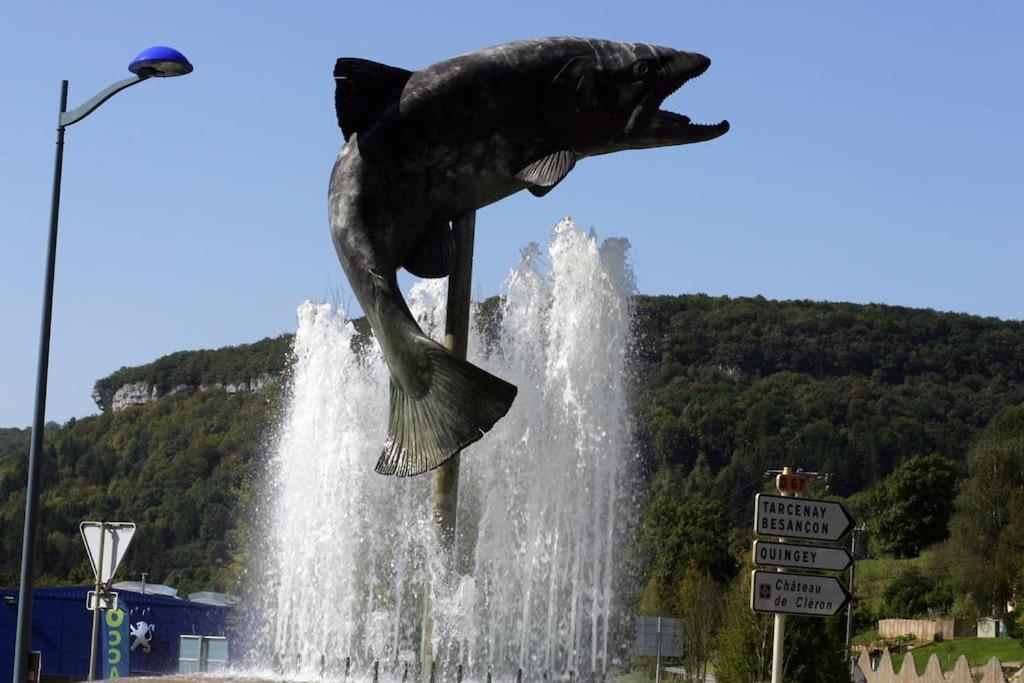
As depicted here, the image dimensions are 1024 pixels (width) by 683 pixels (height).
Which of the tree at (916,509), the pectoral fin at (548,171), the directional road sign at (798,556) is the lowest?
the directional road sign at (798,556)

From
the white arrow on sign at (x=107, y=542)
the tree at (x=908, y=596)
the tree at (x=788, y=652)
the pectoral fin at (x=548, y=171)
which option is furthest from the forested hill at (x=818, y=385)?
the pectoral fin at (x=548, y=171)

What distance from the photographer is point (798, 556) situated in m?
11.2

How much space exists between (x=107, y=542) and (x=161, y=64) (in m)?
4.86

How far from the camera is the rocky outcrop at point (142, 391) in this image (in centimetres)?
15100

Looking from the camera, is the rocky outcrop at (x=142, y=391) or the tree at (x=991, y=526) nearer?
the tree at (x=991, y=526)

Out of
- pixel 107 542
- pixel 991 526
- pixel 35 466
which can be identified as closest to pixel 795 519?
pixel 35 466

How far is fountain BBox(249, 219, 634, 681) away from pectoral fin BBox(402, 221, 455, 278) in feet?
32.3

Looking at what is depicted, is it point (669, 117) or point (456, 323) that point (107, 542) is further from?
point (669, 117)

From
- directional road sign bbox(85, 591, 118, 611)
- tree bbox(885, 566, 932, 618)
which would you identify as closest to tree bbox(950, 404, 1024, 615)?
tree bbox(885, 566, 932, 618)

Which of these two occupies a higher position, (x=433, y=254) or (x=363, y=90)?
(x=363, y=90)

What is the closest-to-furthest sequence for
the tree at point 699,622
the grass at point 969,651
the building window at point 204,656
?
the building window at point 204,656 → the tree at point 699,622 → the grass at point 969,651

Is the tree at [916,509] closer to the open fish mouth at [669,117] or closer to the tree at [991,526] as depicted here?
the tree at [991,526]

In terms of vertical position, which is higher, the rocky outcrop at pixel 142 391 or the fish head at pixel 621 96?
the rocky outcrop at pixel 142 391

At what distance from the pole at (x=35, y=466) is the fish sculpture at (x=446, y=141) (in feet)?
13.2
